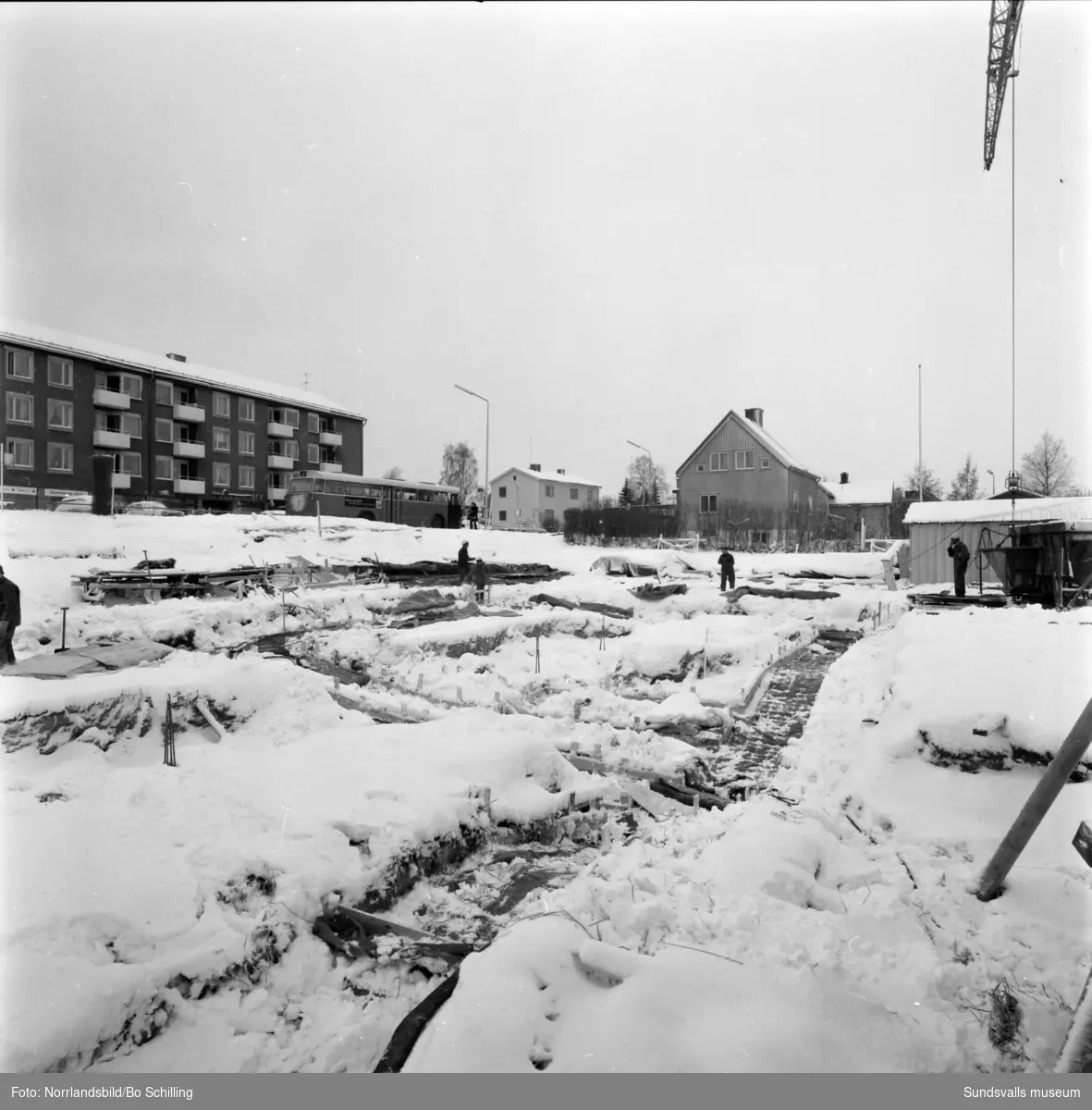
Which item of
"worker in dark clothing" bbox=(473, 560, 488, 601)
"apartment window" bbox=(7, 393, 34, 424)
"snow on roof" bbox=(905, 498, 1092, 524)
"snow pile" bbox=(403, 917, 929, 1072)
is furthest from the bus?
"snow pile" bbox=(403, 917, 929, 1072)

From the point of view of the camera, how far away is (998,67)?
5.52 meters

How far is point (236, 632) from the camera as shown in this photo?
14102 millimetres

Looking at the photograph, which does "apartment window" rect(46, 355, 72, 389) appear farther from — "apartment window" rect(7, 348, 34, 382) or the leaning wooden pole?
the leaning wooden pole

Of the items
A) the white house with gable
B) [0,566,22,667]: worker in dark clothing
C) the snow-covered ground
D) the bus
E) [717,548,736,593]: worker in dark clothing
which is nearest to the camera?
the snow-covered ground

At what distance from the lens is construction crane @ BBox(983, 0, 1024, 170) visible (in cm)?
501

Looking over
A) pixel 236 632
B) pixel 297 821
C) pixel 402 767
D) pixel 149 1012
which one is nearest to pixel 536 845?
pixel 402 767

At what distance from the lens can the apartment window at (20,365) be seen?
3231 cm

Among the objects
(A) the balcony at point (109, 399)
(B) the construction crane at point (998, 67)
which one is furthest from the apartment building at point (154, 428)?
(B) the construction crane at point (998, 67)

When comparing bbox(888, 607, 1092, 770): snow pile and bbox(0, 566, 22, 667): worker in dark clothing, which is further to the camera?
bbox(0, 566, 22, 667): worker in dark clothing

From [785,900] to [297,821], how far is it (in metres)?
3.13

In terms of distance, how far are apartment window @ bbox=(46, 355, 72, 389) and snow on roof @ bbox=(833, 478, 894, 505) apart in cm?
5237

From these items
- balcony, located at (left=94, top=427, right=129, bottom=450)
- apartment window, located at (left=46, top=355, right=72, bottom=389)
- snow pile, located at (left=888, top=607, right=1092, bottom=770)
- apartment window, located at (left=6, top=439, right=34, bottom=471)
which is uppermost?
apartment window, located at (left=46, top=355, right=72, bottom=389)

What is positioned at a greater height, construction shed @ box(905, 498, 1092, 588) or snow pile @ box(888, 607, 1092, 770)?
construction shed @ box(905, 498, 1092, 588)

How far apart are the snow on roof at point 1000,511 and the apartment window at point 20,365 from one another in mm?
41650
